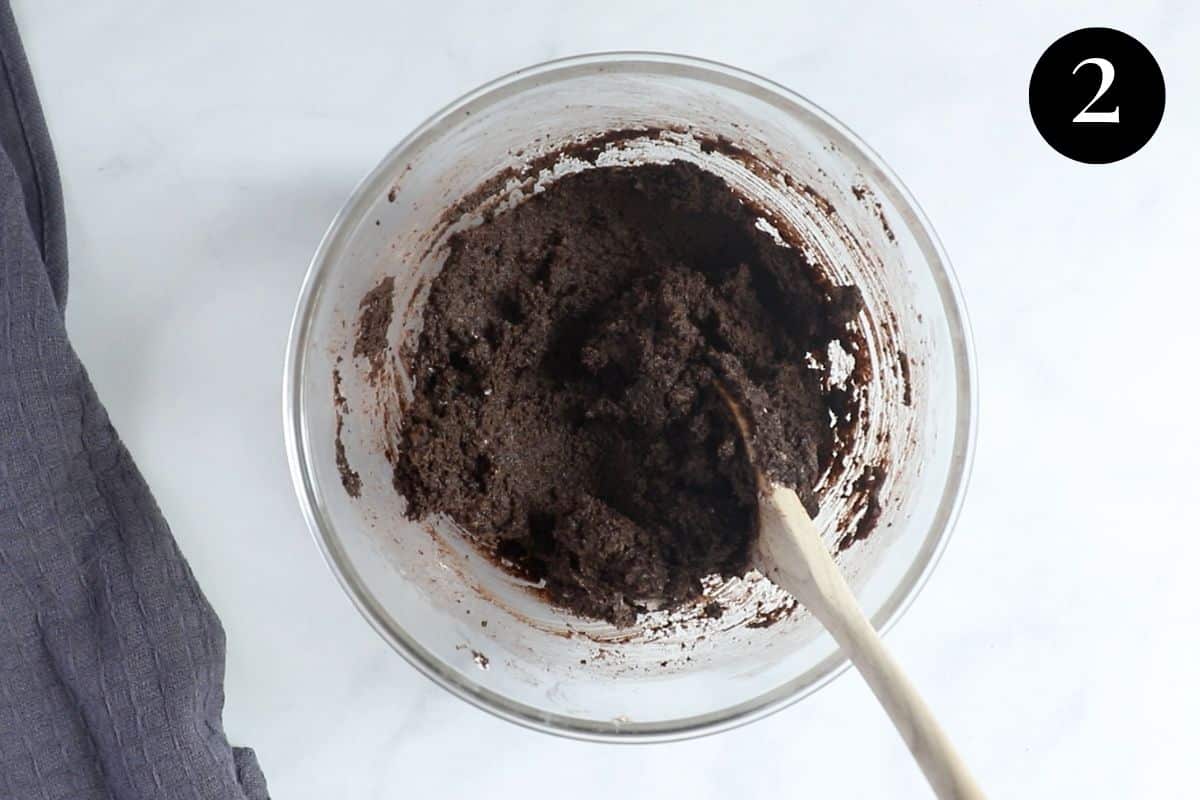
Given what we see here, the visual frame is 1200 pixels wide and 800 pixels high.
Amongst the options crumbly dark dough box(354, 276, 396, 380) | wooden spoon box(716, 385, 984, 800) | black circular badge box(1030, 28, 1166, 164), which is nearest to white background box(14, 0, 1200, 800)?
black circular badge box(1030, 28, 1166, 164)

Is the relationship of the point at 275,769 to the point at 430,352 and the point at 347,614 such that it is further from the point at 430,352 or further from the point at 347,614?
the point at 430,352

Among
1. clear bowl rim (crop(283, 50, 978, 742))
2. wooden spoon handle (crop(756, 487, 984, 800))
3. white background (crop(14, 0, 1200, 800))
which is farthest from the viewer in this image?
white background (crop(14, 0, 1200, 800))

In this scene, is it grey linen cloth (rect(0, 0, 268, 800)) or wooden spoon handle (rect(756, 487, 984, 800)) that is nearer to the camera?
wooden spoon handle (rect(756, 487, 984, 800))

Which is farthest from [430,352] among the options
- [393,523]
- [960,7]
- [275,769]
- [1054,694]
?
[1054,694]

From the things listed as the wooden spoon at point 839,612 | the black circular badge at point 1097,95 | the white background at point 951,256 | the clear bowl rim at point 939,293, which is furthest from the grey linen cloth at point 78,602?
the black circular badge at point 1097,95

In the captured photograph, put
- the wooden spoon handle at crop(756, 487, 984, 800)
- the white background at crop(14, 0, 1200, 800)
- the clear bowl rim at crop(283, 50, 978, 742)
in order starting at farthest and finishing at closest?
the white background at crop(14, 0, 1200, 800) < the clear bowl rim at crop(283, 50, 978, 742) < the wooden spoon handle at crop(756, 487, 984, 800)

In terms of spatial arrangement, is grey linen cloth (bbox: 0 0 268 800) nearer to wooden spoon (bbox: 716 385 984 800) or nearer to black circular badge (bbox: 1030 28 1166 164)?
wooden spoon (bbox: 716 385 984 800)

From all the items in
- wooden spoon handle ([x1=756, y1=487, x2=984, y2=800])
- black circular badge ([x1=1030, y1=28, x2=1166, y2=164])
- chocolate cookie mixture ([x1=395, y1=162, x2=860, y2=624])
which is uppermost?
black circular badge ([x1=1030, y1=28, x2=1166, y2=164])
